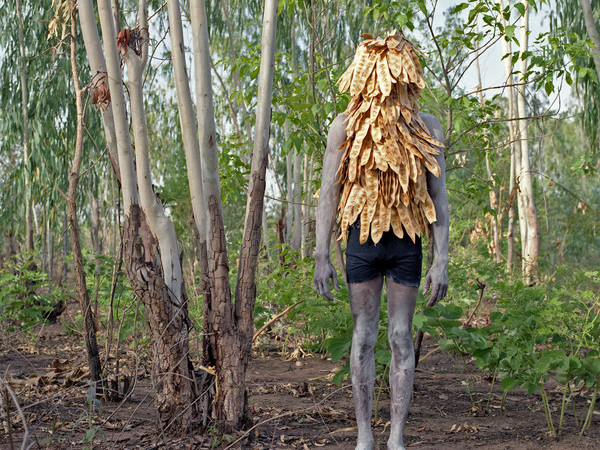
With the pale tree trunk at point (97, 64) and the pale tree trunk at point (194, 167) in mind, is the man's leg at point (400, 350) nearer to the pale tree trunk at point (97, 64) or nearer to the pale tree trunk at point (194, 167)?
the pale tree trunk at point (194, 167)

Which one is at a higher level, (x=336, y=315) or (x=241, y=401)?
(x=336, y=315)

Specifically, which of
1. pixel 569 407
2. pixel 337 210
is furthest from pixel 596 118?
pixel 337 210

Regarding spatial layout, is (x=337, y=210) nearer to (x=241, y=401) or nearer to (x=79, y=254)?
(x=241, y=401)

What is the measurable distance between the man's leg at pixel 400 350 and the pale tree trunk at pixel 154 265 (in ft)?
3.19

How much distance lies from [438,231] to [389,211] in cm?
27

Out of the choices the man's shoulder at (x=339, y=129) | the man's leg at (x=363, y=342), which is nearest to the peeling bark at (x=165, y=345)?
the man's leg at (x=363, y=342)

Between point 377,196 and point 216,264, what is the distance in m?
0.86

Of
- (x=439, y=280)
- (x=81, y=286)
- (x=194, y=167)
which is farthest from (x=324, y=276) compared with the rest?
(x=81, y=286)

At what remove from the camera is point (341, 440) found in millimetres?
3086

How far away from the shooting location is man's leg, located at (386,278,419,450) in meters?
2.72

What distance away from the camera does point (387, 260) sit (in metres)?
2.75

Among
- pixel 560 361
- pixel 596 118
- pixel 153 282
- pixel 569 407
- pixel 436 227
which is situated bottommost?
pixel 569 407

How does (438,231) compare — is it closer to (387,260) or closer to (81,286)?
(387,260)

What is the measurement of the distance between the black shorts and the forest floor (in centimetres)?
53
